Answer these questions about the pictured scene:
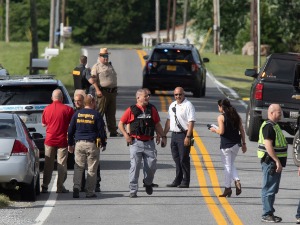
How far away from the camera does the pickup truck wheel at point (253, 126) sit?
2827 cm

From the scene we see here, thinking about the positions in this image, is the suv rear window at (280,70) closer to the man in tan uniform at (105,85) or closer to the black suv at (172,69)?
the man in tan uniform at (105,85)

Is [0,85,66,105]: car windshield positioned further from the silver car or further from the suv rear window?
the suv rear window

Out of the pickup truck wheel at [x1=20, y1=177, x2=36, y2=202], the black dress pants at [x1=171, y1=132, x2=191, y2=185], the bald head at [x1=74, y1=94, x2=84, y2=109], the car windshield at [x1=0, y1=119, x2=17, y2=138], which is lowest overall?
the pickup truck wheel at [x1=20, y1=177, x2=36, y2=202]

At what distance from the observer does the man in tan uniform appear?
2717cm

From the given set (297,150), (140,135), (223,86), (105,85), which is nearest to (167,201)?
(140,135)

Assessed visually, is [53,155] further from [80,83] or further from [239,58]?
[239,58]

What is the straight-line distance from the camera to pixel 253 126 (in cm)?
2836

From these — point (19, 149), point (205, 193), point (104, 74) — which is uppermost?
point (104, 74)

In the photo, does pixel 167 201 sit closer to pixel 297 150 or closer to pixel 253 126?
pixel 297 150

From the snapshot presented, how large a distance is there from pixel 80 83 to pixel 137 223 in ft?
38.0

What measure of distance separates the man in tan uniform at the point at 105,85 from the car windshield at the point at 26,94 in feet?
14.8

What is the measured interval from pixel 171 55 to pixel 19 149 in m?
23.7

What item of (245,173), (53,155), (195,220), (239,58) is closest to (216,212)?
(195,220)

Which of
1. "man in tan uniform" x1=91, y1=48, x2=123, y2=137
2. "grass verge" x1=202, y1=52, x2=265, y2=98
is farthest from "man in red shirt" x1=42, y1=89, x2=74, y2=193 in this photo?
"grass verge" x1=202, y1=52, x2=265, y2=98
